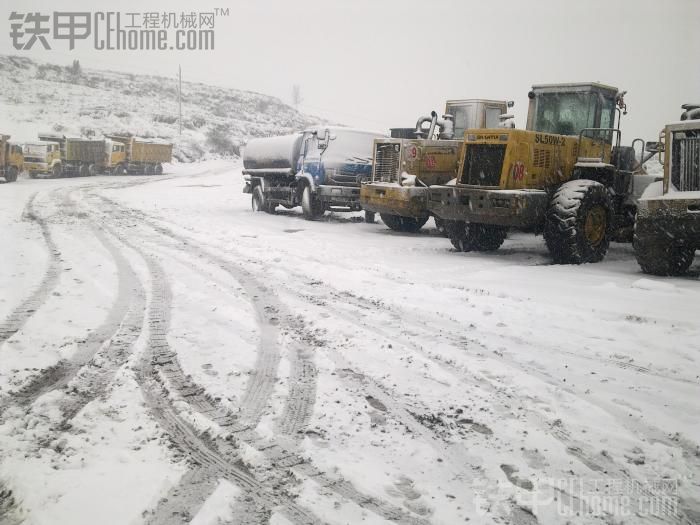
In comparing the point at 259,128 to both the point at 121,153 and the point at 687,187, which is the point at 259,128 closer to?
the point at 121,153

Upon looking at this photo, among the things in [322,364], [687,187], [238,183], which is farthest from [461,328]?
[238,183]

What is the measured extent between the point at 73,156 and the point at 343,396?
34.1m

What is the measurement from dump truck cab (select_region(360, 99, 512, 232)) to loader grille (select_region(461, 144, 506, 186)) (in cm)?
186

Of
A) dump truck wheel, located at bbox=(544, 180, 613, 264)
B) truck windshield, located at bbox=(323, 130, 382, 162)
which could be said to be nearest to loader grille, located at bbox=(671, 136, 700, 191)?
dump truck wheel, located at bbox=(544, 180, 613, 264)

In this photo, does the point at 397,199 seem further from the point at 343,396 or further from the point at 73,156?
the point at 73,156

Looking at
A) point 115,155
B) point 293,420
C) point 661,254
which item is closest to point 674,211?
point 661,254

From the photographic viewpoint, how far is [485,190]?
921cm

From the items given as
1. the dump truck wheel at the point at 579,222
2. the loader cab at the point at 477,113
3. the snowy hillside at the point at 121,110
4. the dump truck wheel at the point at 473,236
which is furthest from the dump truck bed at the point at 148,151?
the dump truck wheel at the point at 579,222

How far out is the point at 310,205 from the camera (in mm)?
15398

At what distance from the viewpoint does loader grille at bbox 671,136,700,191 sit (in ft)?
26.8

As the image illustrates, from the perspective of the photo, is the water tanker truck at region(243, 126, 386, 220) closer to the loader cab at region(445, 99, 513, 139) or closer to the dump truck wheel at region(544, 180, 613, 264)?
the loader cab at region(445, 99, 513, 139)

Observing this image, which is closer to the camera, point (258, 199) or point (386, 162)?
point (386, 162)

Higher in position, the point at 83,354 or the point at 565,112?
the point at 565,112

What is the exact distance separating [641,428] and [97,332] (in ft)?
14.8
